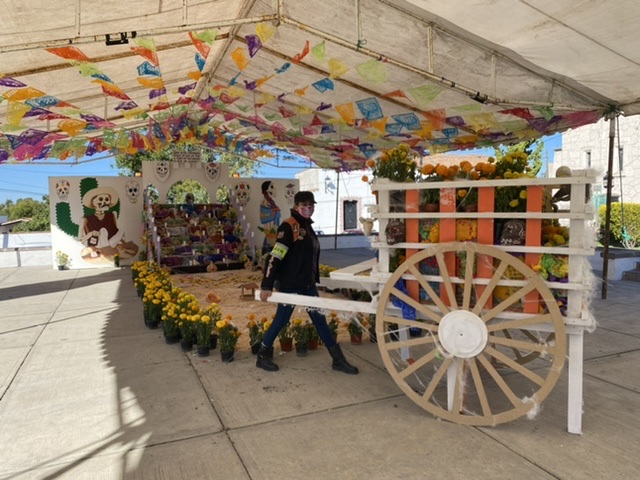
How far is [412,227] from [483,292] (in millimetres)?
734

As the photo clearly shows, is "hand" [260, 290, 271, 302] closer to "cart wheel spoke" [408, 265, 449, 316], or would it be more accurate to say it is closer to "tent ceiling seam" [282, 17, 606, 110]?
"cart wheel spoke" [408, 265, 449, 316]

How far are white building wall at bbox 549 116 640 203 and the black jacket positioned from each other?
804 inches

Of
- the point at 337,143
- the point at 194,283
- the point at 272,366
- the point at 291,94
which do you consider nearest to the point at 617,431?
the point at 272,366

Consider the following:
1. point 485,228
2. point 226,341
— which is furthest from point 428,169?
point 226,341

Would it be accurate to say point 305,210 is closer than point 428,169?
No

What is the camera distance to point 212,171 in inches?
573

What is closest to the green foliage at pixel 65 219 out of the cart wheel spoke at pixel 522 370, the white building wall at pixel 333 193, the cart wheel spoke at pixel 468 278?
the cart wheel spoke at pixel 468 278

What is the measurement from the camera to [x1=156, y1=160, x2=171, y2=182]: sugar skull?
1375 cm

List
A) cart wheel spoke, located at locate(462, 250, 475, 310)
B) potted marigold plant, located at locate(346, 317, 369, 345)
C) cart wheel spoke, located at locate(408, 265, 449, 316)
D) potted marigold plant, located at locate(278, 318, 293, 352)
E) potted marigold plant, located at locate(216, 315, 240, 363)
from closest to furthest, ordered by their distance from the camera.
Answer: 1. cart wheel spoke, located at locate(462, 250, 475, 310)
2. cart wheel spoke, located at locate(408, 265, 449, 316)
3. potted marigold plant, located at locate(216, 315, 240, 363)
4. potted marigold plant, located at locate(278, 318, 293, 352)
5. potted marigold plant, located at locate(346, 317, 369, 345)

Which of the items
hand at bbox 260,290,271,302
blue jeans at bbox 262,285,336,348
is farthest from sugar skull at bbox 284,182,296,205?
hand at bbox 260,290,271,302

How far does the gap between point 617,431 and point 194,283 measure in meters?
8.92

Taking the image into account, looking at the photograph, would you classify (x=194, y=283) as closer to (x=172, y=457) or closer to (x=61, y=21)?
(x=61, y=21)

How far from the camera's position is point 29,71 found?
6.53m

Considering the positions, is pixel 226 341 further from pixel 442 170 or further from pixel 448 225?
pixel 442 170
